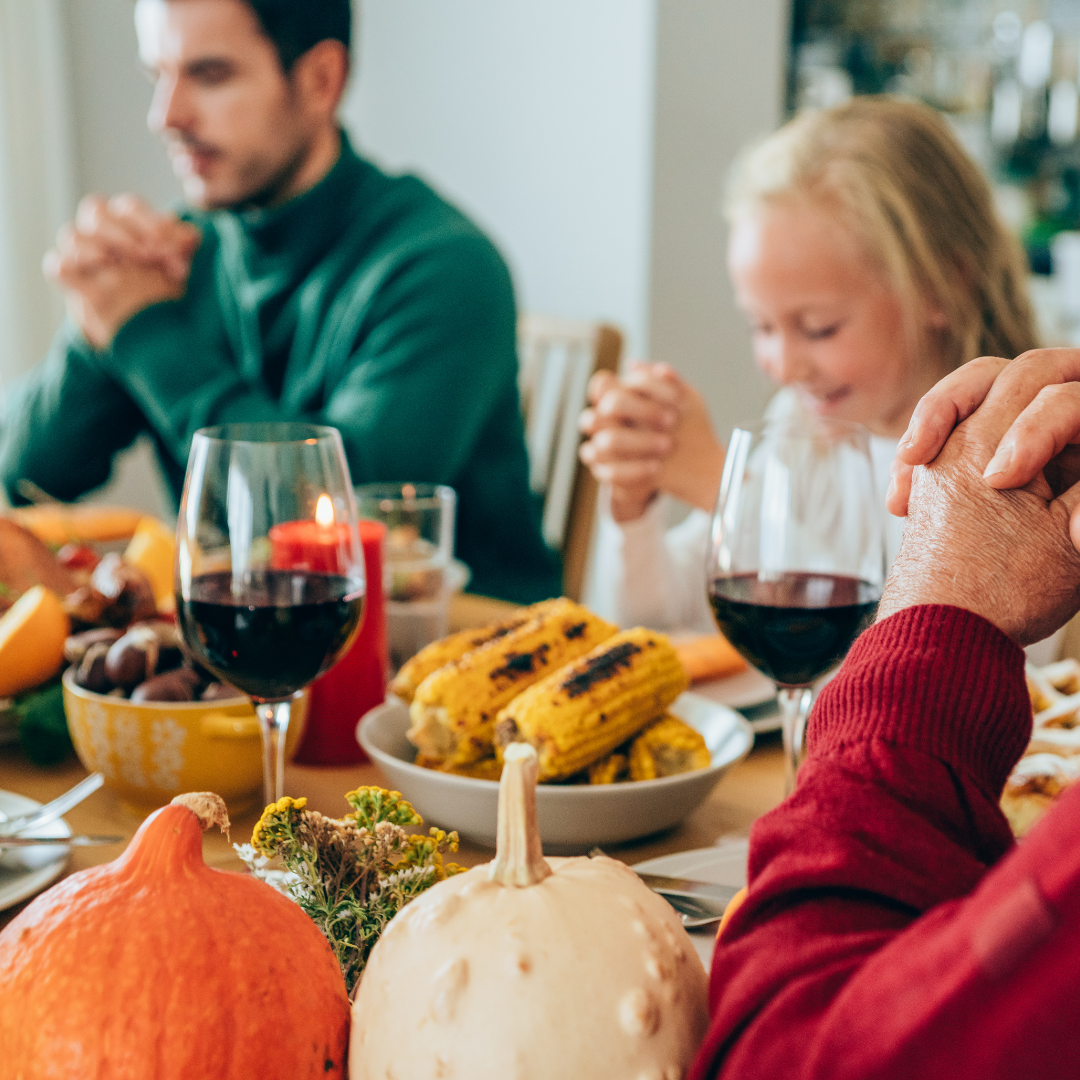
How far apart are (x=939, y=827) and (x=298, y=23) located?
174cm

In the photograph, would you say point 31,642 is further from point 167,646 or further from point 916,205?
point 916,205

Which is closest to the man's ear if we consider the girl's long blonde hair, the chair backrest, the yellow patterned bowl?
the chair backrest

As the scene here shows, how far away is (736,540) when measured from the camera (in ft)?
2.00

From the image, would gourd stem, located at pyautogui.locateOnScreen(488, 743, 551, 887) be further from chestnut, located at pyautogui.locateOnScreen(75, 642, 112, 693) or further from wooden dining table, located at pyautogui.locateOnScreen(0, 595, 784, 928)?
chestnut, located at pyautogui.locateOnScreen(75, 642, 112, 693)

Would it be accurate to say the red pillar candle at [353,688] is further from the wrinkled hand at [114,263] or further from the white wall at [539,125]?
the white wall at [539,125]

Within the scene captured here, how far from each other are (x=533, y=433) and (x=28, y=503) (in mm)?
1169

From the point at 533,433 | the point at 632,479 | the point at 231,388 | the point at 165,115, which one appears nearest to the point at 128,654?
the point at 632,479

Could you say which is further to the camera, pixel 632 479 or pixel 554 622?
pixel 632 479

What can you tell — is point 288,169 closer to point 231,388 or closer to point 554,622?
point 231,388

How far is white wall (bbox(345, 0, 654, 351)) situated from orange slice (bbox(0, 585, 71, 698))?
2021mm

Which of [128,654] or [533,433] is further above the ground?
[128,654]

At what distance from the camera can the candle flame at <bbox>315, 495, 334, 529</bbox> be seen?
59 cm

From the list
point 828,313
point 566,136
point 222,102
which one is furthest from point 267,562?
point 566,136

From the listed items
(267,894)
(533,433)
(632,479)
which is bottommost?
(533,433)
